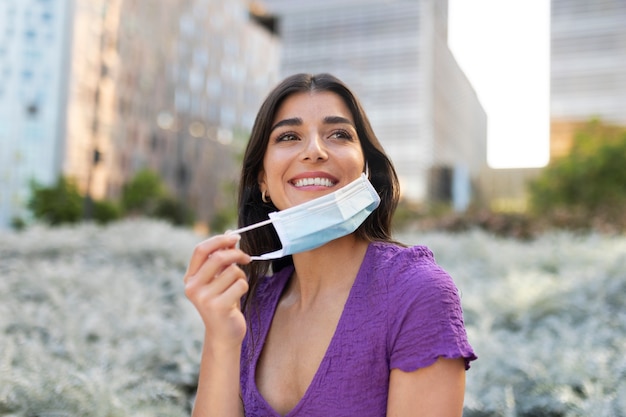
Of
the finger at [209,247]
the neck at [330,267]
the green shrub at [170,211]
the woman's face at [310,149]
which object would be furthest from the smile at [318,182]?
the green shrub at [170,211]

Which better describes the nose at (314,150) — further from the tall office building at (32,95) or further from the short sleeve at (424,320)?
the tall office building at (32,95)

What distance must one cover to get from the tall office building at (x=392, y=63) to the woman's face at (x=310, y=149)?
92.7 metres

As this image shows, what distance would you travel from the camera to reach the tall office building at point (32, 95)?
5100cm

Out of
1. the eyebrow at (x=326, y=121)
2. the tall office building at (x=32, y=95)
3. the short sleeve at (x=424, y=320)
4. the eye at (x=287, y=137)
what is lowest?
the short sleeve at (x=424, y=320)

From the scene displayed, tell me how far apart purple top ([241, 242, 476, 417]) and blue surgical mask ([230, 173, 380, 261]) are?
19 centimetres

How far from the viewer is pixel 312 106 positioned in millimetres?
2096

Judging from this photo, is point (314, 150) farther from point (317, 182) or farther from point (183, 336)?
point (183, 336)

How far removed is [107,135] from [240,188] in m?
57.6

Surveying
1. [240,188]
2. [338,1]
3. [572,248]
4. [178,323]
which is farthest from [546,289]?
[338,1]

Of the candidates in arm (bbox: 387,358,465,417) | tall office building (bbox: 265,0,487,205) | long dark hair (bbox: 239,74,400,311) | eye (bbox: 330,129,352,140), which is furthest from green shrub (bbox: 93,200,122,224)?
tall office building (bbox: 265,0,487,205)

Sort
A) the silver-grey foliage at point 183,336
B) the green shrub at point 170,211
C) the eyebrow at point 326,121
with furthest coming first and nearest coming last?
1. the green shrub at point 170,211
2. the silver-grey foliage at point 183,336
3. the eyebrow at point 326,121

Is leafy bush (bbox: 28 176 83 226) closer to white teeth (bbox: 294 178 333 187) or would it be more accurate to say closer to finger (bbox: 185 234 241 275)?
white teeth (bbox: 294 178 333 187)

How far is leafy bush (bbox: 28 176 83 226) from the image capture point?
37500 mm

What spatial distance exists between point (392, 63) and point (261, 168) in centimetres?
10441
